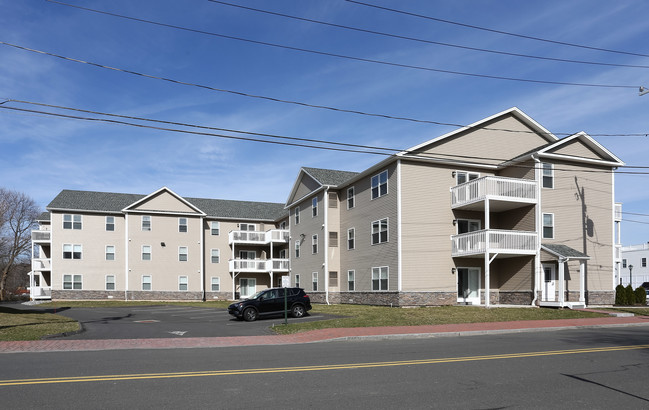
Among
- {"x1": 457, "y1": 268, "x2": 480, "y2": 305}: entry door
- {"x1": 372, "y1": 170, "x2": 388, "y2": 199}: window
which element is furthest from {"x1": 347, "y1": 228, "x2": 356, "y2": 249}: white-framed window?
{"x1": 457, "y1": 268, "x2": 480, "y2": 305}: entry door

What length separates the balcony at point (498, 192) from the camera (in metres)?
28.1

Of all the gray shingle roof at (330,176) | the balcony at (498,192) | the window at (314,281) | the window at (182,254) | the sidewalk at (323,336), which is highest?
the gray shingle roof at (330,176)

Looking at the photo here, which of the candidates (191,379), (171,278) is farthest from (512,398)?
(171,278)

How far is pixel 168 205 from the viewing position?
49000 mm

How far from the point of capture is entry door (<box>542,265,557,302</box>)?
28734 mm

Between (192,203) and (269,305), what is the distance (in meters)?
29.6

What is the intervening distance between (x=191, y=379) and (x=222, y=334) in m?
9.68

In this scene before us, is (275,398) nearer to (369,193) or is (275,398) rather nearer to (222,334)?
(222,334)

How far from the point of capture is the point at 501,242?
91.1 ft

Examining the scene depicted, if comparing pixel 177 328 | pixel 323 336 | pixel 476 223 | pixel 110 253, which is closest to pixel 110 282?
pixel 110 253

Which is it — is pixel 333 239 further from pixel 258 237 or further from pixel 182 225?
pixel 182 225

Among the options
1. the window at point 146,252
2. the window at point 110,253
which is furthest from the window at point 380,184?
the window at point 110,253

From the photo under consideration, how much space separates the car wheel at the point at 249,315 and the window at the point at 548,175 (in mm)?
17083

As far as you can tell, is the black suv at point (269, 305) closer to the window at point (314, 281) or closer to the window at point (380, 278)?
the window at point (380, 278)
